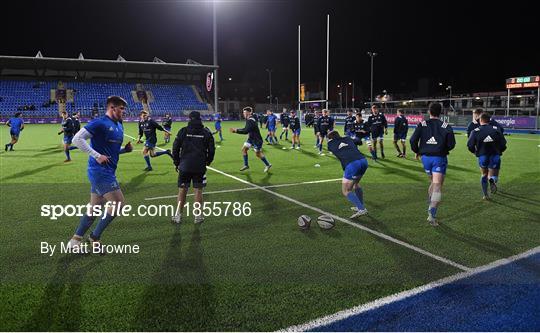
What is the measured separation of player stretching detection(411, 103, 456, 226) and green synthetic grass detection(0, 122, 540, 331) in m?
0.64

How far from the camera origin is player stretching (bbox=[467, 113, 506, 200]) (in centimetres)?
917

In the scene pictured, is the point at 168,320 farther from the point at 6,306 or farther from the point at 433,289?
the point at 433,289

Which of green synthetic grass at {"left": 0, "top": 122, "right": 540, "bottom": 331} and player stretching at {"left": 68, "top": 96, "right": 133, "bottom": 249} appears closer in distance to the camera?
green synthetic grass at {"left": 0, "top": 122, "right": 540, "bottom": 331}

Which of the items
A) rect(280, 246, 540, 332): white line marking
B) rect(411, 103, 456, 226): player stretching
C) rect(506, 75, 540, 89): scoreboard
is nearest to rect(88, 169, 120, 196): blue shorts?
rect(280, 246, 540, 332): white line marking

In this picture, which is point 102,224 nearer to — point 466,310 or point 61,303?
point 61,303

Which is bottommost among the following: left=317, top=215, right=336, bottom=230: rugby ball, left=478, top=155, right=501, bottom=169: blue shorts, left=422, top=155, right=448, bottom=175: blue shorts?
left=317, top=215, right=336, bottom=230: rugby ball

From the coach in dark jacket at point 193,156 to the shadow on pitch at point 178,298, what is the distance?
1840 millimetres

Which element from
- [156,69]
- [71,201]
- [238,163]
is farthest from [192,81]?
[71,201]

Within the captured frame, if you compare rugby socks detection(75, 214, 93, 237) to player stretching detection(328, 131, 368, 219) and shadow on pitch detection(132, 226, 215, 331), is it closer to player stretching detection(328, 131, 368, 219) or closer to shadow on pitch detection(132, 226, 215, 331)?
shadow on pitch detection(132, 226, 215, 331)

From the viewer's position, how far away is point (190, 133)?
754 centimetres

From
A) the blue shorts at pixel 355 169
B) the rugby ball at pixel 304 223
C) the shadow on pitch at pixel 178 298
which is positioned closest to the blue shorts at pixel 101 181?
the shadow on pitch at pixel 178 298

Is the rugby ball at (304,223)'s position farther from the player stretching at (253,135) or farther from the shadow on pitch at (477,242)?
the player stretching at (253,135)

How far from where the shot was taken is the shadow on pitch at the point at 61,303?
3.93m

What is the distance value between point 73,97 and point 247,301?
64.4m
